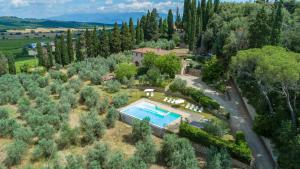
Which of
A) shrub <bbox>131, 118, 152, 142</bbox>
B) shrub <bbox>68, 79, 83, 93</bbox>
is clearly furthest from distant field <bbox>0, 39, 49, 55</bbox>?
shrub <bbox>131, 118, 152, 142</bbox>

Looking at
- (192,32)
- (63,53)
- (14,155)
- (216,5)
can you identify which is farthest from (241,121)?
(216,5)

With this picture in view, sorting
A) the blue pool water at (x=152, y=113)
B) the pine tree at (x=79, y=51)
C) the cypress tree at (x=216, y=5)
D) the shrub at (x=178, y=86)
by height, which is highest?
the cypress tree at (x=216, y=5)

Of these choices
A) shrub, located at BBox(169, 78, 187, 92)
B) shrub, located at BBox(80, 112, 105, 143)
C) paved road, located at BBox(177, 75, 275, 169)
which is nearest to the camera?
paved road, located at BBox(177, 75, 275, 169)

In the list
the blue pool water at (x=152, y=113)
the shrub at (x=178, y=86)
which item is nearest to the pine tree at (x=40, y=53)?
the blue pool water at (x=152, y=113)

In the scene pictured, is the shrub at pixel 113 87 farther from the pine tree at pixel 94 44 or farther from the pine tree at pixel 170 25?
the pine tree at pixel 170 25

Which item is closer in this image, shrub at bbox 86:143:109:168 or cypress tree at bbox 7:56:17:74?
shrub at bbox 86:143:109:168

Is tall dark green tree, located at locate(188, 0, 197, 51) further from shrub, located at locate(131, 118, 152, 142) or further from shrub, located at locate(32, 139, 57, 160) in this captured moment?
shrub, located at locate(32, 139, 57, 160)
